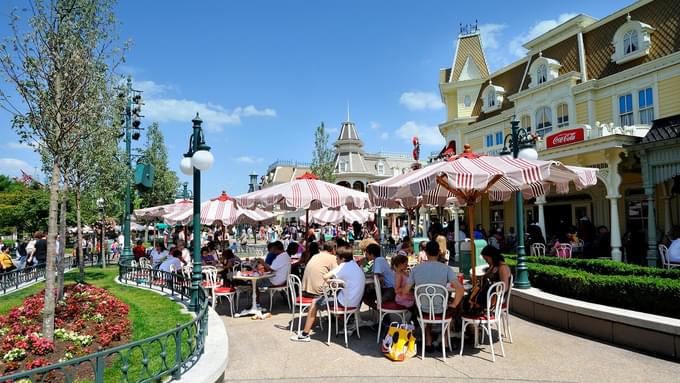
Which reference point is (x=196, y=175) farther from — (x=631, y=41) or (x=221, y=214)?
(x=631, y=41)

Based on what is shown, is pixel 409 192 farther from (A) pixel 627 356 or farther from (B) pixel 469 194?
(A) pixel 627 356

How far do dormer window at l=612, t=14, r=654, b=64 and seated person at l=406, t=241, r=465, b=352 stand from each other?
15.5 metres

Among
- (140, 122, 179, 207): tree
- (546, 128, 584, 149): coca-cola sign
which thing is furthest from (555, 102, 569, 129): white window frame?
(140, 122, 179, 207): tree

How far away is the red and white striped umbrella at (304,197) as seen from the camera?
849cm

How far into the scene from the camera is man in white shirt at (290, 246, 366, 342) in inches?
253

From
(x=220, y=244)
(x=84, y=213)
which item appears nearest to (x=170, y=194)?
(x=84, y=213)

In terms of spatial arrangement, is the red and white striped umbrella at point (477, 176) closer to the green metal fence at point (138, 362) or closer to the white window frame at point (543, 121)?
the green metal fence at point (138, 362)

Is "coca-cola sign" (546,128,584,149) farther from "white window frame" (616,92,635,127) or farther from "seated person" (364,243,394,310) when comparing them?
"seated person" (364,243,394,310)

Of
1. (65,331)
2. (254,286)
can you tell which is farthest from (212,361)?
(254,286)

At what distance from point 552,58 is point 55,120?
68.3 ft

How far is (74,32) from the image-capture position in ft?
20.5

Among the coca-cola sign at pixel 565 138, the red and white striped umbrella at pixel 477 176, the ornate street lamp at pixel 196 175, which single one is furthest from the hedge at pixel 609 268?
the ornate street lamp at pixel 196 175

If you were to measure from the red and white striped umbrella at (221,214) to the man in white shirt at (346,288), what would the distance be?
453cm

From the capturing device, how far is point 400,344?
18.0ft
